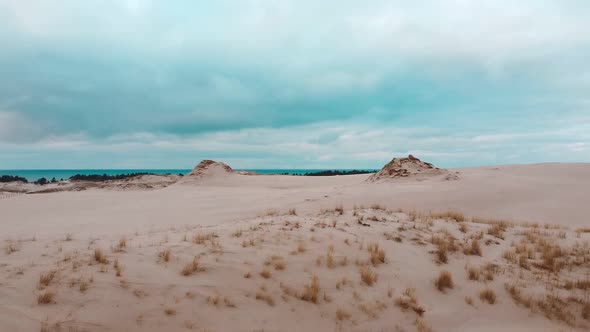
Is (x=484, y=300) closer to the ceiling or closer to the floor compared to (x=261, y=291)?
closer to the floor

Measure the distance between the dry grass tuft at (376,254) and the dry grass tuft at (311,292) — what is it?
140cm

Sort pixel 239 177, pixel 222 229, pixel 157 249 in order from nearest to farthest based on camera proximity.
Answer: pixel 157 249 < pixel 222 229 < pixel 239 177

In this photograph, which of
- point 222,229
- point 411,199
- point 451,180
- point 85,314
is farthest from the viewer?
point 451,180

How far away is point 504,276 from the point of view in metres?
5.82

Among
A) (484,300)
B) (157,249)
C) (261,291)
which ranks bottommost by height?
(484,300)

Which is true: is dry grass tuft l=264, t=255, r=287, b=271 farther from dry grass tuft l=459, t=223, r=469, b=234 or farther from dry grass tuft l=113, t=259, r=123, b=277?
dry grass tuft l=459, t=223, r=469, b=234

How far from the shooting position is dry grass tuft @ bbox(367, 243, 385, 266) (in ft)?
19.3

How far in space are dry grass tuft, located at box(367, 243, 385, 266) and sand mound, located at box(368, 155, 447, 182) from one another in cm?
1426

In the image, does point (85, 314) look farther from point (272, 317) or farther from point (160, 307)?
point (272, 317)

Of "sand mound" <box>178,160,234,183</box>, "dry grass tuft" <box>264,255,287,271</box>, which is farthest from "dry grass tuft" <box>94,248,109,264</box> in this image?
"sand mound" <box>178,160,234,183</box>

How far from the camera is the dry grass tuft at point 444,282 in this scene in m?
5.36

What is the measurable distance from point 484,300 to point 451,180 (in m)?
14.1

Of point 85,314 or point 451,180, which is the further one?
point 451,180

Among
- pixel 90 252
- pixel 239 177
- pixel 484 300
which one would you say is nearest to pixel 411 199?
pixel 484 300
